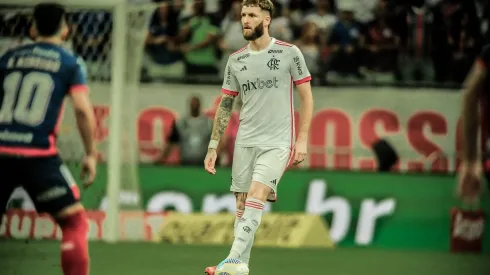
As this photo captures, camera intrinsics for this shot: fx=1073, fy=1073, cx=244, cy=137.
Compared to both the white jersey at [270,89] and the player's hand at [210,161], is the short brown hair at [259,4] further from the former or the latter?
the player's hand at [210,161]

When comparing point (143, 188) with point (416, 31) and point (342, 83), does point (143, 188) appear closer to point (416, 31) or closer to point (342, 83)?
point (342, 83)

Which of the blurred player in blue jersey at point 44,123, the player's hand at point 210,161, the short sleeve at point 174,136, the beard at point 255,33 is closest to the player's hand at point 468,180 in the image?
the blurred player in blue jersey at point 44,123

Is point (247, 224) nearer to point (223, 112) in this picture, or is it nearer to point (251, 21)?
point (223, 112)

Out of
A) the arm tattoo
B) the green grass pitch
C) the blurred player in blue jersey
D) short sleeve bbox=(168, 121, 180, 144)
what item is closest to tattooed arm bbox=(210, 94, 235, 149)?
the arm tattoo

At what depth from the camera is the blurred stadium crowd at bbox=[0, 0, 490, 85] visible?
18203 mm

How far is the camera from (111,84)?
50.4 feet

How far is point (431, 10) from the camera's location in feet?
60.3

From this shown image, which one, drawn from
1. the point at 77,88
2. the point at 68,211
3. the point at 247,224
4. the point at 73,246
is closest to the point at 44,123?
the point at 77,88

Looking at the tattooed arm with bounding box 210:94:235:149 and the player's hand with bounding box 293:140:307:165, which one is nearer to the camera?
the player's hand with bounding box 293:140:307:165

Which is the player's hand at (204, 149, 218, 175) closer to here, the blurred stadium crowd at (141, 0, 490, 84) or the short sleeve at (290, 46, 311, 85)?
the short sleeve at (290, 46, 311, 85)

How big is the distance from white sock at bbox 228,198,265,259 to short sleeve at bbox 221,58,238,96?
985 mm

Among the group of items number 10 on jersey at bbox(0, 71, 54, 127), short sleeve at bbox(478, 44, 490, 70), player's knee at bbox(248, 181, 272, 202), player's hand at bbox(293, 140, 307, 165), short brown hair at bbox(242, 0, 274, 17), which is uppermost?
short brown hair at bbox(242, 0, 274, 17)

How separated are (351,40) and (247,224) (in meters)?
10.5

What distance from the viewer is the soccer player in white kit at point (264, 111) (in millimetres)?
8484
